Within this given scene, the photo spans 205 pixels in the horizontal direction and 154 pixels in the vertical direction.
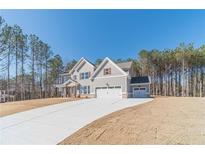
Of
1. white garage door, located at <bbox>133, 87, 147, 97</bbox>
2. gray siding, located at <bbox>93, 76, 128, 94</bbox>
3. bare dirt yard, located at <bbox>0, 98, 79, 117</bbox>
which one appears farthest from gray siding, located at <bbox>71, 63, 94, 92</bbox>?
bare dirt yard, located at <bbox>0, 98, 79, 117</bbox>

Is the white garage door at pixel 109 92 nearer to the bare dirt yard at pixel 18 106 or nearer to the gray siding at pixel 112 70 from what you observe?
the gray siding at pixel 112 70

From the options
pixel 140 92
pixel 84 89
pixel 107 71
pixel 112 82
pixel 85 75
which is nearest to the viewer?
pixel 112 82

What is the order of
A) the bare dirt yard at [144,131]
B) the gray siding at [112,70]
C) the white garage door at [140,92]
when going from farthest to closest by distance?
1. the white garage door at [140,92]
2. the gray siding at [112,70]
3. the bare dirt yard at [144,131]

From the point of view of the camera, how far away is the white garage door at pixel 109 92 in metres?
24.5

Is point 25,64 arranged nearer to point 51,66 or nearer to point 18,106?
point 51,66

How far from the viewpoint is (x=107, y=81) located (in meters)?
25.3

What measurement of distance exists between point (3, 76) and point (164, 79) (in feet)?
70.6

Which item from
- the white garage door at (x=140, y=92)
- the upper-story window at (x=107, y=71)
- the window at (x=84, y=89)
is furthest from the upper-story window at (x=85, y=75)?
the white garage door at (x=140, y=92)

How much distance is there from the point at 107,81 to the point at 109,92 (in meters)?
1.19

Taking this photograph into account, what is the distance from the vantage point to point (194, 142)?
25.2 feet

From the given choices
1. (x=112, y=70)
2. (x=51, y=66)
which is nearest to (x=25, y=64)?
(x=51, y=66)

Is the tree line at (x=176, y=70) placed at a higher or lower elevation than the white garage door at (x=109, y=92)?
higher

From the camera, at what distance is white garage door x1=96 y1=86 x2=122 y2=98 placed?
964 inches
